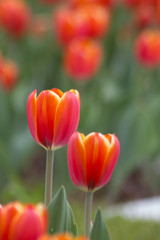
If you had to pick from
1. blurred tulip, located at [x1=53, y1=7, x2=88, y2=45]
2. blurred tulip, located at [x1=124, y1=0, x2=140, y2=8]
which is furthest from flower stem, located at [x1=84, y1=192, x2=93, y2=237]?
blurred tulip, located at [x1=124, y1=0, x2=140, y2=8]

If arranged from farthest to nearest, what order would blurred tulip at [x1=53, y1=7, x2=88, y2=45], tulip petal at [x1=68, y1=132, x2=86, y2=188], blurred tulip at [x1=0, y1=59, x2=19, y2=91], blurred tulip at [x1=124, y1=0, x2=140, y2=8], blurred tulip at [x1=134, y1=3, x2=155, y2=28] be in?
1. blurred tulip at [x1=124, y1=0, x2=140, y2=8]
2. blurred tulip at [x1=134, y1=3, x2=155, y2=28]
3. blurred tulip at [x1=53, y1=7, x2=88, y2=45]
4. blurred tulip at [x1=0, y1=59, x2=19, y2=91]
5. tulip petal at [x1=68, y1=132, x2=86, y2=188]

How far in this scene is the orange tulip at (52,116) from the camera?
85 centimetres

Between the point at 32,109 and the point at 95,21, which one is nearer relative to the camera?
the point at 32,109

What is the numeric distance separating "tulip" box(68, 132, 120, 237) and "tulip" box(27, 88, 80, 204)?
3cm

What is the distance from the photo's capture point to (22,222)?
0.66 m

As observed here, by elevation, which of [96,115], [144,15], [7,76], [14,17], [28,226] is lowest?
[28,226]

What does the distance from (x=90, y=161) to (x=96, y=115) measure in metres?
1.82

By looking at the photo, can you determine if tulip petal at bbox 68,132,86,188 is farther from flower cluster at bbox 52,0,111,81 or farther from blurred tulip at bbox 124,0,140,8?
blurred tulip at bbox 124,0,140,8

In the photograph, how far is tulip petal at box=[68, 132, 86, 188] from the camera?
824mm

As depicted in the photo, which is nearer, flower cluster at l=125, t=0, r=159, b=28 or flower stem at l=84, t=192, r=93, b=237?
flower stem at l=84, t=192, r=93, b=237

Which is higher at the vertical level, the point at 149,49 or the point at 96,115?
the point at 149,49

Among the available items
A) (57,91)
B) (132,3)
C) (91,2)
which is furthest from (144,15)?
(57,91)

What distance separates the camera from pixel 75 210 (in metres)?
2.56

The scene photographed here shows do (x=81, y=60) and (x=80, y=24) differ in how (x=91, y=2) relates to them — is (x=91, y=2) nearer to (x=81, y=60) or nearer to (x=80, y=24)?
(x=80, y=24)
